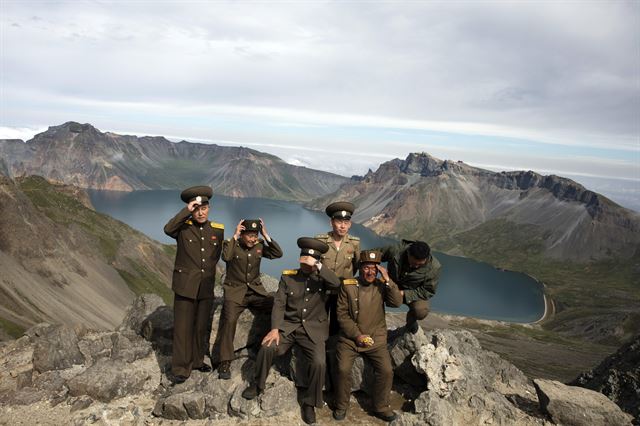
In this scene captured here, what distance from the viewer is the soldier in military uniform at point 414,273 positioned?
11.4 metres

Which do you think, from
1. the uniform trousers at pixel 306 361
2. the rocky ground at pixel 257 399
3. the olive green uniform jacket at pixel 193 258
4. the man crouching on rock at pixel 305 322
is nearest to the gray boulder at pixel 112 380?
the rocky ground at pixel 257 399

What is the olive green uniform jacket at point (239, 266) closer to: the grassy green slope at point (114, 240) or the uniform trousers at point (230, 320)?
the uniform trousers at point (230, 320)

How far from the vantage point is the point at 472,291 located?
6895 inches

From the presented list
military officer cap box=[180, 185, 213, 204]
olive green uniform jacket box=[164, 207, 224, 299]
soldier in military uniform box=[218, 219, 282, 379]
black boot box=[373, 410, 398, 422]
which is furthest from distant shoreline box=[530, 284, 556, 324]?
military officer cap box=[180, 185, 213, 204]

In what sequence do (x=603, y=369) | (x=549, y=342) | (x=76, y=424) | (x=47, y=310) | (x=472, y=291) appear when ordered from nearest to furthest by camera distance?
(x=76, y=424)
(x=603, y=369)
(x=47, y=310)
(x=549, y=342)
(x=472, y=291)

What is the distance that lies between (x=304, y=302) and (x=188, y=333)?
143 inches

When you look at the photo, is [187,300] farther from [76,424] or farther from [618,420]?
[618,420]

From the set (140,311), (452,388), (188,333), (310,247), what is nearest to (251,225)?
(310,247)

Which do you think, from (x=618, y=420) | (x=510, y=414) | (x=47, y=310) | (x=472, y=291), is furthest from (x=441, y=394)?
(x=472, y=291)

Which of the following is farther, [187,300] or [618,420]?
[187,300]

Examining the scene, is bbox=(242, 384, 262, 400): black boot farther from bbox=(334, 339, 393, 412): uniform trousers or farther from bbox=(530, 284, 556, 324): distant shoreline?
bbox=(530, 284, 556, 324): distant shoreline

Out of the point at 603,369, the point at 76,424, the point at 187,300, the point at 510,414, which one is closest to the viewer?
the point at 76,424

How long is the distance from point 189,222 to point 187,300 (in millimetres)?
2312

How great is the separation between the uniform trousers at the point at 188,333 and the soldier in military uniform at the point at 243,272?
2.38ft
